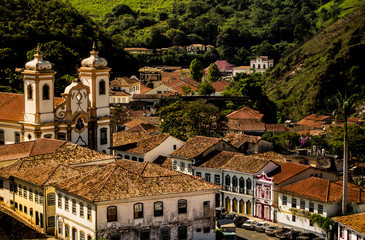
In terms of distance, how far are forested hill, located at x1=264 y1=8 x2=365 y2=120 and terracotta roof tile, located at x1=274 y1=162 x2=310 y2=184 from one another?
159 feet

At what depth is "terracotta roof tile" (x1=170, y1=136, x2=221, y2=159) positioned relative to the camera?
2395 inches

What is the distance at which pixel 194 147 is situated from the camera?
2441 inches

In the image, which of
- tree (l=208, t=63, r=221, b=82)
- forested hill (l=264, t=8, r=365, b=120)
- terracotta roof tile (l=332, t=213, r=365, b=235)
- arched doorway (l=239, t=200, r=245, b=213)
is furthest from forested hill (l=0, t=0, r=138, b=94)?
terracotta roof tile (l=332, t=213, r=365, b=235)

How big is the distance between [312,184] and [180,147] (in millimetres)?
14625

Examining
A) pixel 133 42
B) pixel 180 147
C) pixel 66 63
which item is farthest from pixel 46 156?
pixel 133 42

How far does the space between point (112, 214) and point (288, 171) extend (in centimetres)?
1966

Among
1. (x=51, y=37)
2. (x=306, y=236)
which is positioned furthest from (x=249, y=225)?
(x=51, y=37)

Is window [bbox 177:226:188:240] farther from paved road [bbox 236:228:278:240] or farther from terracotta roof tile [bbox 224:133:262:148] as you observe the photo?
terracotta roof tile [bbox 224:133:262:148]

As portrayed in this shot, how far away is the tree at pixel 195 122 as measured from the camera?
71.9m

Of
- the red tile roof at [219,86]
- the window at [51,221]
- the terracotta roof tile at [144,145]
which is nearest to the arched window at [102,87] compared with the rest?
the terracotta roof tile at [144,145]

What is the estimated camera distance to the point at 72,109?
61.8m

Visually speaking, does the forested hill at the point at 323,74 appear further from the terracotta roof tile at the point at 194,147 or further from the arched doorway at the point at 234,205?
the arched doorway at the point at 234,205

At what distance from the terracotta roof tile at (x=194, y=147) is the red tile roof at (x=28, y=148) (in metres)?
11.1

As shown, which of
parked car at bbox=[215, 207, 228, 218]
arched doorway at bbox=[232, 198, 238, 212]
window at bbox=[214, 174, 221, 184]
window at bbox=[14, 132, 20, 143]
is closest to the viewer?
parked car at bbox=[215, 207, 228, 218]
